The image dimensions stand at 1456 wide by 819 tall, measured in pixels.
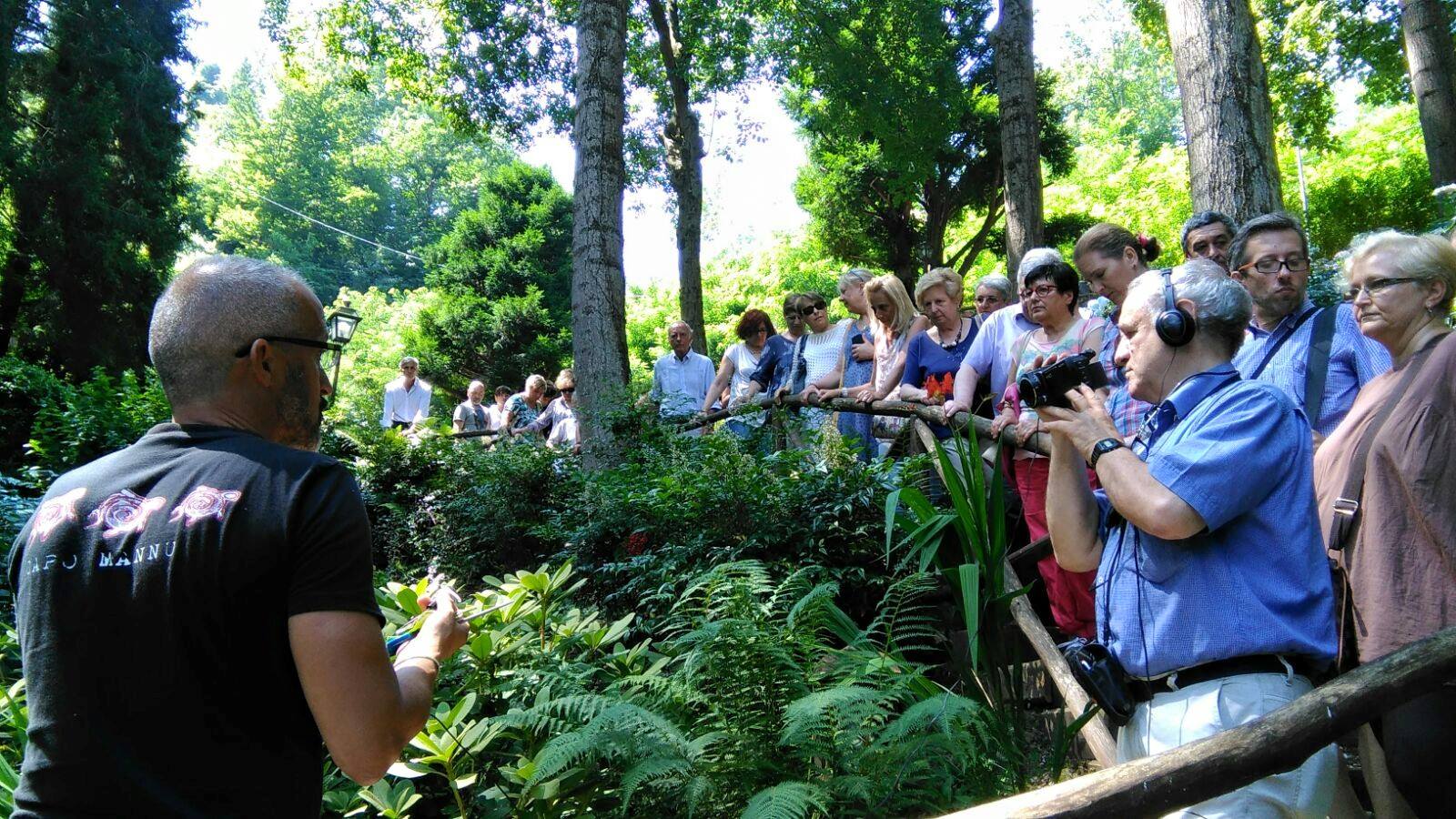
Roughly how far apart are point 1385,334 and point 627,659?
2.74 metres

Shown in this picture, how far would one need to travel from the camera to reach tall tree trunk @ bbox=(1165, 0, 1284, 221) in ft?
20.7

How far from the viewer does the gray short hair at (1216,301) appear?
8.16 feet

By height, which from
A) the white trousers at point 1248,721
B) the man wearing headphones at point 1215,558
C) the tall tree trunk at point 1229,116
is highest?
the tall tree trunk at point 1229,116

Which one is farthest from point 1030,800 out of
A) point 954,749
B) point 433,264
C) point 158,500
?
Answer: point 433,264

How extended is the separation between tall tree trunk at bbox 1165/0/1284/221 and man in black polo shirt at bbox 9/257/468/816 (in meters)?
6.02

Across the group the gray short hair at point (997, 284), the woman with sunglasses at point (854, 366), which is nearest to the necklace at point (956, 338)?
the gray short hair at point (997, 284)

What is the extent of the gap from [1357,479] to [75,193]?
808 inches

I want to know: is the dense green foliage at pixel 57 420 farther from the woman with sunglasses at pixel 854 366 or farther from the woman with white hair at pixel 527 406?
the woman with sunglasses at pixel 854 366

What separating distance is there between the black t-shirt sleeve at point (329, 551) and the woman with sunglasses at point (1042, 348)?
3331 millimetres

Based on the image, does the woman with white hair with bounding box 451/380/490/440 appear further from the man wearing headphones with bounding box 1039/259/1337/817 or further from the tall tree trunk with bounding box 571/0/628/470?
the man wearing headphones with bounding box 1039/259/1337/817

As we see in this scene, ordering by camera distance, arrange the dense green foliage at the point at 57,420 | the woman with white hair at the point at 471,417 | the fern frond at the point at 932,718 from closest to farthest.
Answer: the fern frond at the point at 932,718 < the dense green foliage at the point at 57,420 < the woman with white hair at the point at 471,417

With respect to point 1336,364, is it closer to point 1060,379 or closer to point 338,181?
point 1060,379

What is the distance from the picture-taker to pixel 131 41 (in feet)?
66.7

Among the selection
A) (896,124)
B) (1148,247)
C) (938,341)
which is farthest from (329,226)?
(1148,247)
